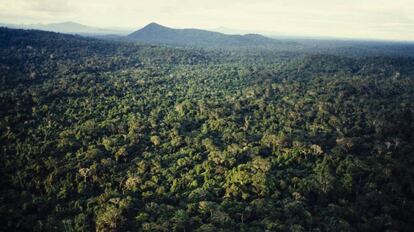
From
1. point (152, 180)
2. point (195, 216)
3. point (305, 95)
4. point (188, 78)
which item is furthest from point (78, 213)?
point (188, 78)

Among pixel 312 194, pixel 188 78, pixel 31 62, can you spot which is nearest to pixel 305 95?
pixel 188 78

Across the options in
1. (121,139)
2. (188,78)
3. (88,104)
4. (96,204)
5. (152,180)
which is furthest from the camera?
(188,78)

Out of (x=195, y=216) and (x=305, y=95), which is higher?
(x=305, y=95)

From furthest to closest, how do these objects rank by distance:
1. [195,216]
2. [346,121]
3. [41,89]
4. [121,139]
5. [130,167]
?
[41,89], [346,121], [121,139], [130,167], [195,216]

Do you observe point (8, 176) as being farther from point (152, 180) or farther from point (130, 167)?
point (152, 180)

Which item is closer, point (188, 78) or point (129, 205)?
point (129, 205)

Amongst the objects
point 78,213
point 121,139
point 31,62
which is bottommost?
point 78,213
